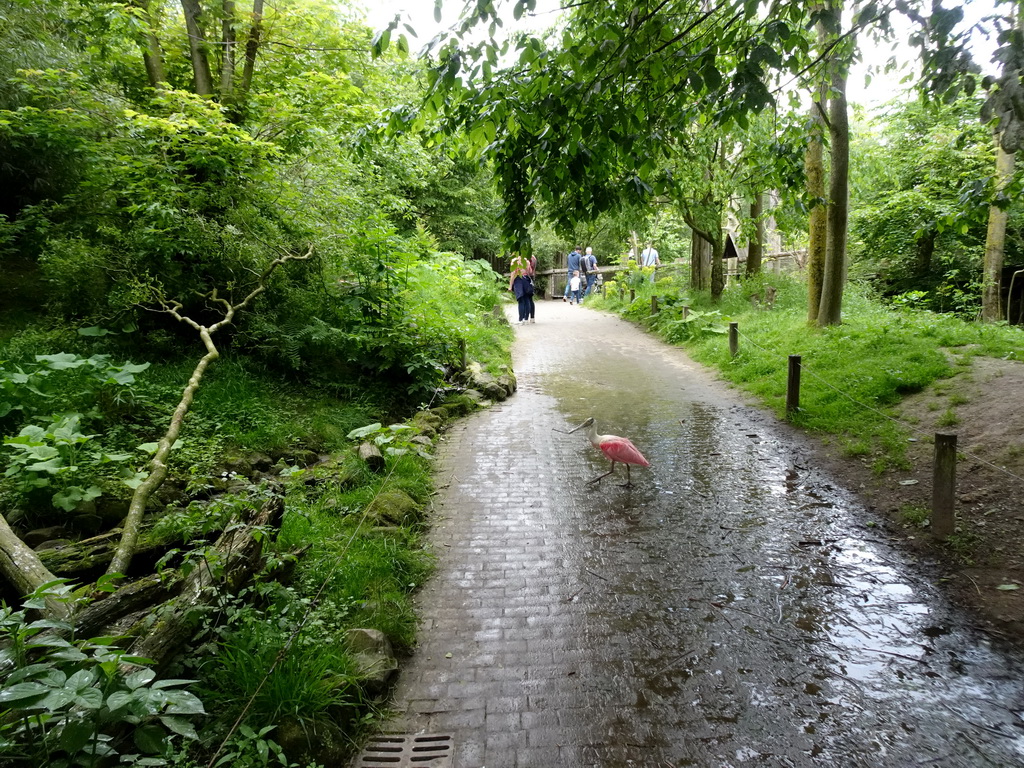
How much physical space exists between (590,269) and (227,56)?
17.1m

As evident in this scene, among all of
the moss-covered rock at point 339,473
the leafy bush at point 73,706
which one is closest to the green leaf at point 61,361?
the moss-covered rock at point 339,473

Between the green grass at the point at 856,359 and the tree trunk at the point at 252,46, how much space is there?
959cm

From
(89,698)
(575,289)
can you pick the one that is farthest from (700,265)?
(89,698)

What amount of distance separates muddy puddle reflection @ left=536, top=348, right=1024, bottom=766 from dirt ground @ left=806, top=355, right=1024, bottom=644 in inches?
8.8

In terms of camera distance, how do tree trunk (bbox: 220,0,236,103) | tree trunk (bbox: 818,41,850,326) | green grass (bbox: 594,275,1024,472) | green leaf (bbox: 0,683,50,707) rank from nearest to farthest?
green leaf (bbox: 0,683,50,707) → green grass (bbox: 594,275,1024,472) → tree trunk (bbox: 220,0,236,103) → tree trunk (bbox: 818,41,850,326)

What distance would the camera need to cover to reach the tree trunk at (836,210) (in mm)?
9219

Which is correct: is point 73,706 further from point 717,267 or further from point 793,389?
point 717,267

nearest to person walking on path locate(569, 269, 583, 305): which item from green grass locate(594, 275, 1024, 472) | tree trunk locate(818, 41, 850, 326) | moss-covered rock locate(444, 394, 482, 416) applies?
green grass locate(594, 275, 1024, 472)

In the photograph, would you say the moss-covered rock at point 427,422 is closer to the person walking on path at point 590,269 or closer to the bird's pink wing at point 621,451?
the bird's pink wing at point 621,451

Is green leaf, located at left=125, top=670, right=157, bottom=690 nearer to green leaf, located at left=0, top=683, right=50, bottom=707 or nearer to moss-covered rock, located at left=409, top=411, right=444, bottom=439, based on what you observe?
green leaf, located at left=0, top=683, right=50, bottom=707

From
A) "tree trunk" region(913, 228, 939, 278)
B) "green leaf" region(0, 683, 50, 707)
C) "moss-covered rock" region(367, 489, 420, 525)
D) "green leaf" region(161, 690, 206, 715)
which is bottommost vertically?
"moss-covered rock" region(367, 489, 420, 525)

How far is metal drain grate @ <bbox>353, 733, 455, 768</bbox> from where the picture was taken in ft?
9.14

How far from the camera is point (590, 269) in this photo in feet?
78.7

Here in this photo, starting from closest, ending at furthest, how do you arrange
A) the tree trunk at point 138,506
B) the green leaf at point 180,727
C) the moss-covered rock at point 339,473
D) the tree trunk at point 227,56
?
the green leaf at point 180,727, the tree trunk at point 138,506, the moss-covered rock at point 339,473, the tree trunk at point 227,56
